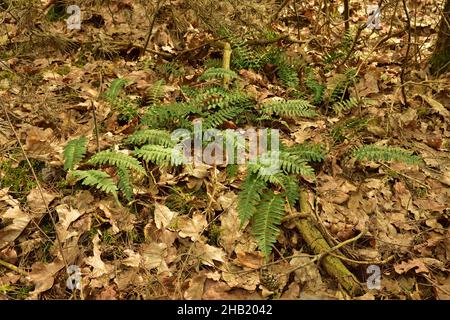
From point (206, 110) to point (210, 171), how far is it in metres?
0.87

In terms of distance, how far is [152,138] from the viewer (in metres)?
3.84

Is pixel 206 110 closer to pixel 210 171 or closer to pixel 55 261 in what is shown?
pixel 210 171

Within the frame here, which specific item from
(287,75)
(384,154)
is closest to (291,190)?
(384,154)

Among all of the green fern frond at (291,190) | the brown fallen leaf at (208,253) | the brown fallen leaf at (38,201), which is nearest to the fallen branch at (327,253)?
the green fern frond at (291,190)

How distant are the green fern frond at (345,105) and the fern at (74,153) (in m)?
2.67

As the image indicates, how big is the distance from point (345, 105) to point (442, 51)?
1516 millimetres

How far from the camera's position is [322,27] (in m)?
6.01

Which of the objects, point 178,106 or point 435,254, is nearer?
point 435,254

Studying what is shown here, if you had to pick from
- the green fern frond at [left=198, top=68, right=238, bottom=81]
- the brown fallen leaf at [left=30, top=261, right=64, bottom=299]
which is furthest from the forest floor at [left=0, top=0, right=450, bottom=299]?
the green fern frond at [left=198, top=68, right=238, bottom=81]

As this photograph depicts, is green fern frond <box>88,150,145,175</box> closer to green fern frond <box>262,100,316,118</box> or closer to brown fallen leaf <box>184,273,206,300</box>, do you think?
brown fallen leaf <box>184,273,206,300</box>

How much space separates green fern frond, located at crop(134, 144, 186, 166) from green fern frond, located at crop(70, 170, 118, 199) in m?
0.35

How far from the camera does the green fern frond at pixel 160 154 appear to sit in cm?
360

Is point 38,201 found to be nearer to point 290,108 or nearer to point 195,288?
point 195,288

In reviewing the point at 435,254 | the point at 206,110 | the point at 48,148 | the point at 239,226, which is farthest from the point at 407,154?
the point at 48,148
